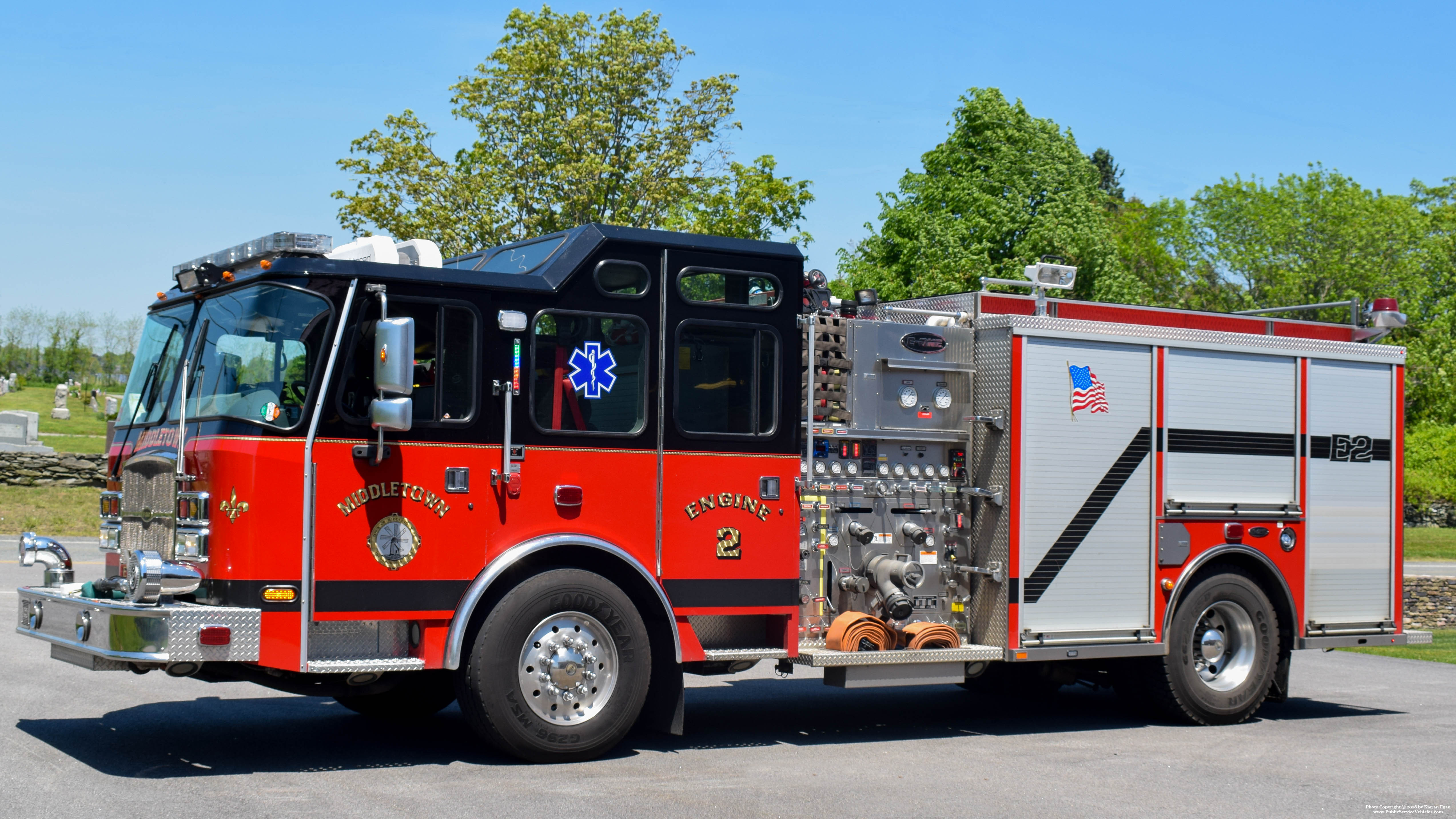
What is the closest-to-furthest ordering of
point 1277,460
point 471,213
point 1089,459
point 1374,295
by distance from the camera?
point 1089,459 < point 1277,460 < point 471,213 < point 1374,295

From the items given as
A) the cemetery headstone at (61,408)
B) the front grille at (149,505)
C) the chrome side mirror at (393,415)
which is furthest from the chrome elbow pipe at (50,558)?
the cemetery headstone at (61,408)

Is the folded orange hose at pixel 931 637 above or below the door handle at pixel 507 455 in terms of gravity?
below

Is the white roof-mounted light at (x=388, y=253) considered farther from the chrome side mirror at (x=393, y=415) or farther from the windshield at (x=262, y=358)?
the chrome side mirror at (x=393, y=415)

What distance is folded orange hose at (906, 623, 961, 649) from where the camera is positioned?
30.6ft

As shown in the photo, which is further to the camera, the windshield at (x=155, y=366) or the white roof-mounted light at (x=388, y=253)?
the windshield at (x=155, y=366)

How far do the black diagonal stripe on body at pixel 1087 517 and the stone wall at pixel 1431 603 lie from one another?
543 inches

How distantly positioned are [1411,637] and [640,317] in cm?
702

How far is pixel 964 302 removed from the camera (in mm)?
10094

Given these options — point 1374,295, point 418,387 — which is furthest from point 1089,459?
point 1374,295

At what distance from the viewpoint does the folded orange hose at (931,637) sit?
9.32 m

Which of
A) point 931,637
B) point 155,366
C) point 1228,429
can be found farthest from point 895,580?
point 155,366

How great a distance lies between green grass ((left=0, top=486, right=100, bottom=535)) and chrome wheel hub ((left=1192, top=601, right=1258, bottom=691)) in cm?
2287

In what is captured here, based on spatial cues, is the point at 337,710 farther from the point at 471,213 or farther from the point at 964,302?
the point at 471,213

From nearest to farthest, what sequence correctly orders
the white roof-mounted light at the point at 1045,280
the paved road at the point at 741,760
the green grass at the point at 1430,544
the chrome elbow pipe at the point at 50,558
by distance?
the paved road at the point at 741,760 < the chrome elbow pipe at the point at 50,558 < the white roof-mounted light at the point at 1045,280 < the green grass at the point at 1430,544
